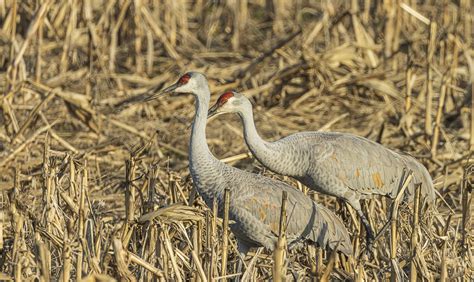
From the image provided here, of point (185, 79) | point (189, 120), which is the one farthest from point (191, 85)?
point (189, 120)

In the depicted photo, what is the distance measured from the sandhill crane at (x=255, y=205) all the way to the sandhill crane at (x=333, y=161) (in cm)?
36

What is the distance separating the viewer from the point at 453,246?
15.8 ft

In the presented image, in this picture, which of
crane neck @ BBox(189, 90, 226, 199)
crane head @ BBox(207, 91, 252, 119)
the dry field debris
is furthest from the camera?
crane head @ BBox(207, 91, 252, 119)

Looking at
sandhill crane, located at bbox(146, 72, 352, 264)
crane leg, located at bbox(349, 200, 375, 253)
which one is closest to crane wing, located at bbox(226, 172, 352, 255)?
sandhill crane, located at bbox(146, 72, 352, 264)

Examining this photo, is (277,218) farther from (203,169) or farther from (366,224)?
(366,224)

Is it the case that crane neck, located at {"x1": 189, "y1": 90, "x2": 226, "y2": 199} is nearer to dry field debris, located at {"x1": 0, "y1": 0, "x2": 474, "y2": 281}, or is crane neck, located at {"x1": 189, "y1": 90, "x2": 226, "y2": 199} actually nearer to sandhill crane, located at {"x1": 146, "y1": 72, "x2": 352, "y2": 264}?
sandhill crane, located at {"x1": 146, "y1": 72, "x2": 352, "y2": 264}

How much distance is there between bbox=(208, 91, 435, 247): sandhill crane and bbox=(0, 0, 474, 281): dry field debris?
14 cm

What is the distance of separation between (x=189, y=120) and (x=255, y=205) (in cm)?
365

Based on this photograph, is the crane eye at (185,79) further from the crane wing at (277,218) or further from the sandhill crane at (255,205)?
the crane wing at (277,218)

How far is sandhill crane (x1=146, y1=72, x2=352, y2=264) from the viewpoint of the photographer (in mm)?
5445

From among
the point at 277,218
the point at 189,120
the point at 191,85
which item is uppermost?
the point at 191,85

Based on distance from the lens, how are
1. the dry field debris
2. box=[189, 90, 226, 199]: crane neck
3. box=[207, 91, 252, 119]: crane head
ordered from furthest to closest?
box=[207, 91, 252, 119]: crane head
box=[189, 90, 226, 199]: crane neck
the dry field debris

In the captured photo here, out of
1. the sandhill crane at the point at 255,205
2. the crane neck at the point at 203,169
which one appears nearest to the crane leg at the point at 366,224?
the sandhill crane at the point at 255,205

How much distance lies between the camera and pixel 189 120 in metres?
9.06
